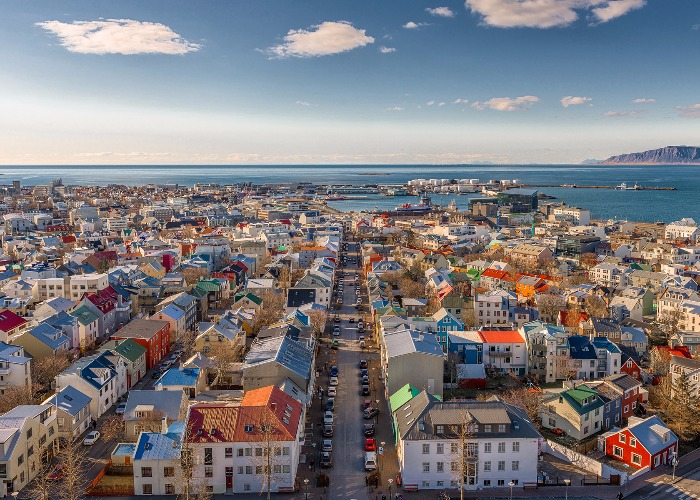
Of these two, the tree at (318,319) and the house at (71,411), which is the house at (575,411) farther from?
the house at (71,411)

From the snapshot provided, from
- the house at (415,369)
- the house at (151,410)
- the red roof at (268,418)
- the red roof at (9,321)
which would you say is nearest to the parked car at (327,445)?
the red roof at (268,418)

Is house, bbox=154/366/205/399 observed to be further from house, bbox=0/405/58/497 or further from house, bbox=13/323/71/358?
house, bbox=13/323/71/358

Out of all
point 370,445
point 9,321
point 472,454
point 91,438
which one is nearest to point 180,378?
point 91,438

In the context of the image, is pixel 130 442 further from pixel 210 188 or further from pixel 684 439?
pixel 210 188

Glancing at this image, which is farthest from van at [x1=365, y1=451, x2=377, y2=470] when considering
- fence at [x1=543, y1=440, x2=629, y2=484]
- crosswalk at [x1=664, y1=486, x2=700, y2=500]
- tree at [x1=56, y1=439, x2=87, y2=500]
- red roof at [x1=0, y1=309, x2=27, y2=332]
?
red roof at [x1=0, y1=309, x2=27, y2=332]

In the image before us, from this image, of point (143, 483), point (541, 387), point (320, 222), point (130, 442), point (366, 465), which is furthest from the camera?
point (320, 222)

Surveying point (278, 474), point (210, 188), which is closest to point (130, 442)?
point (278, 474)
